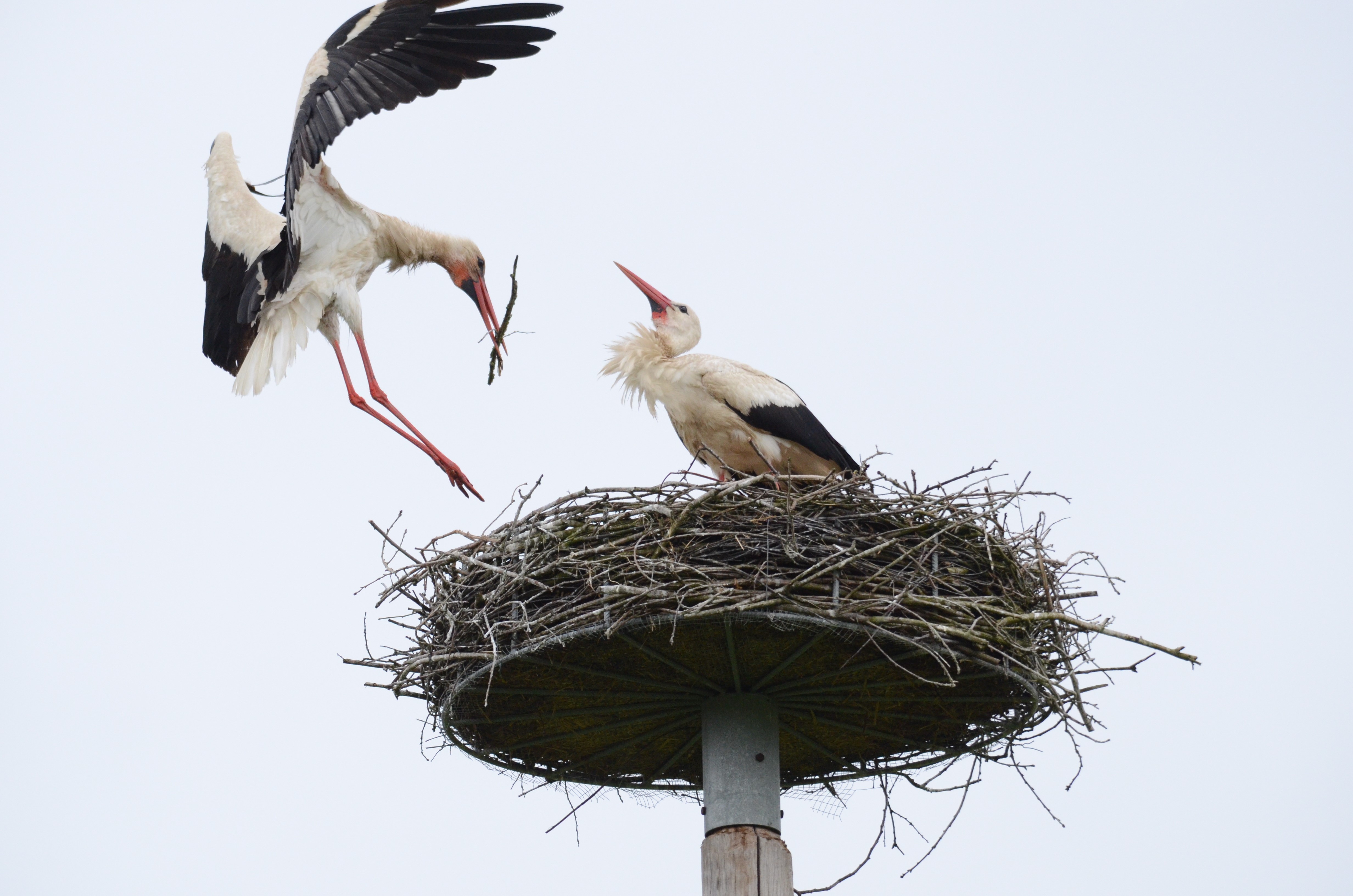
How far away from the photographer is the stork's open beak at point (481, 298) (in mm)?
8812

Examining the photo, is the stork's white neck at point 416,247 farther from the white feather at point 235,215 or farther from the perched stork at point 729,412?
the perched stork at point 729,412

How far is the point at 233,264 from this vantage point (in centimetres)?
810

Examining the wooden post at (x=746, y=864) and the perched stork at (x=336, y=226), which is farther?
the perched stork at (x=336, y=226)

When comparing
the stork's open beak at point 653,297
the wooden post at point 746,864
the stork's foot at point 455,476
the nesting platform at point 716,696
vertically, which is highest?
the stork's open beak at point 653,297

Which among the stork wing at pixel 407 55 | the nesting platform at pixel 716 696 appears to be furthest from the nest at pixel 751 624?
the stork wing at pixel 407 55

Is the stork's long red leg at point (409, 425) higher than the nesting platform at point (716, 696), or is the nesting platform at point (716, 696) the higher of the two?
the stork's long red leg at point (409, 425)

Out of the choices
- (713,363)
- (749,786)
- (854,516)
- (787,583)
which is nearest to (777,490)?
(854,516)

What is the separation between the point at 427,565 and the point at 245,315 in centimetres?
254

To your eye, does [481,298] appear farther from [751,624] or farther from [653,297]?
[751,624]

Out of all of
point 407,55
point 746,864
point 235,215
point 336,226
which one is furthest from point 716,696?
point 235,215

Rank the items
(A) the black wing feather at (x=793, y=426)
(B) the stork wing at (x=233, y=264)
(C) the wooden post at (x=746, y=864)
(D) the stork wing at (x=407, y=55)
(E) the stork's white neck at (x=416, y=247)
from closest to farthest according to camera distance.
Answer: (C) the wooden post at (x=746, y=864) < (D) the stork wing at (x=407, y=55) < (A) the black wing feather at (x=793, y=426) < (B) the stork wing at (x=233, y=264) < (E) the stork's white neck at (x=416, y=247)

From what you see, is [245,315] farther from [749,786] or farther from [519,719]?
[749,786]

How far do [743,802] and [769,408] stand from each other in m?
2.49

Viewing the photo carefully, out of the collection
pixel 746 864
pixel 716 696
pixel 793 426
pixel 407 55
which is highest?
pixel 407 55
